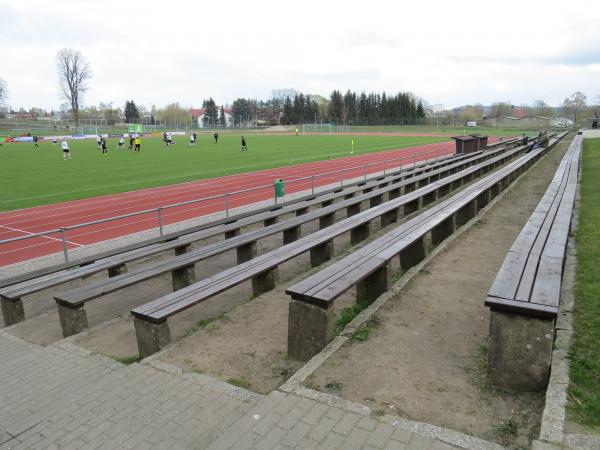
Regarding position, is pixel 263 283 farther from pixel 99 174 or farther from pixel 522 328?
pixel 99 174

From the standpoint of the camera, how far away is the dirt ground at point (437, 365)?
10.3ft

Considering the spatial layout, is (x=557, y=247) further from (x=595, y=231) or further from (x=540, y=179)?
(x=540, y=179)

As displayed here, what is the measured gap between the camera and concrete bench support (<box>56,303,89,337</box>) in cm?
521

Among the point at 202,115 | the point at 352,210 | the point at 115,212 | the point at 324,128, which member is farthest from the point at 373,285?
the point at 202,115

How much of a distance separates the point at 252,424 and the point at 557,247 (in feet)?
12.4

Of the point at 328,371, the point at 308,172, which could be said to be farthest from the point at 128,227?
the point at 308,172

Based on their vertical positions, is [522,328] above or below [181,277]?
above

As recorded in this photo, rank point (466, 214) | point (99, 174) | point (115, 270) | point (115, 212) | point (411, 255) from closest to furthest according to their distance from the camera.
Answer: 1. point (411, 255)
2. point (115, 270)
3. point (466, 214)
4. point (115, 212)
5. point (99, 174)

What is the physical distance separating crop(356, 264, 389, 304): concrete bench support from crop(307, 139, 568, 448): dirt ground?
222 millimetres

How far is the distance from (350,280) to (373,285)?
3.27 ft

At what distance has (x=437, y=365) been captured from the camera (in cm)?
386

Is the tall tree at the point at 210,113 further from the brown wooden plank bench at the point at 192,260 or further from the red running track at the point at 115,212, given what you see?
the brown wooden plank bench at the point at 192,260

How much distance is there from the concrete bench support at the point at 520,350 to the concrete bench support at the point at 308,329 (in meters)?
1.35

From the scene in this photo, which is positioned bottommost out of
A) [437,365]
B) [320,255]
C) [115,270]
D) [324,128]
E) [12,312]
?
Answer: [12,312]
